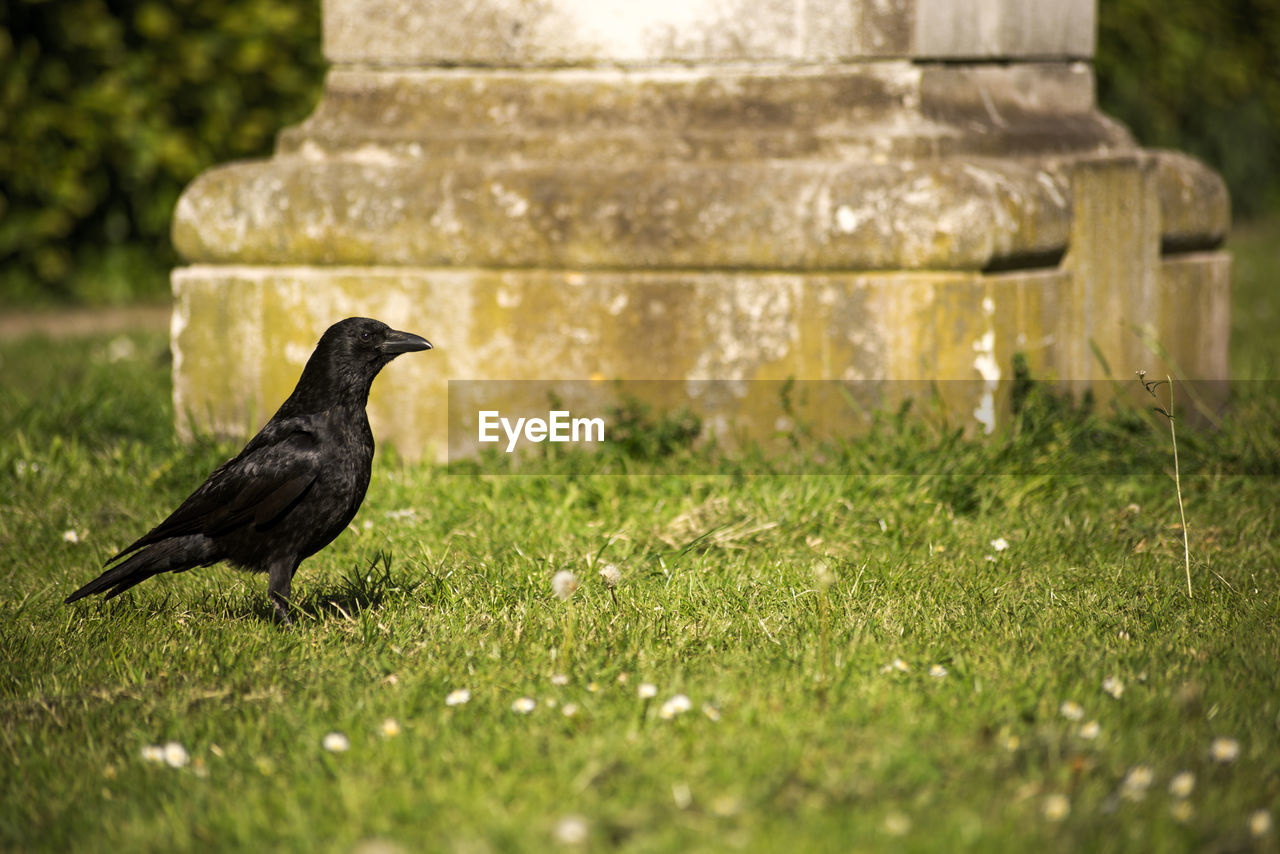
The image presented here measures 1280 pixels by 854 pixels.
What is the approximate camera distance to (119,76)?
8336mm

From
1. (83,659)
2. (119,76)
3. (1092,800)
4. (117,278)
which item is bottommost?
(117,278)

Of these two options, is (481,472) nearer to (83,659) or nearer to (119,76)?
(83,659)

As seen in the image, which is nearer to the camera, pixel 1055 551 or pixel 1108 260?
pixel 1055 551

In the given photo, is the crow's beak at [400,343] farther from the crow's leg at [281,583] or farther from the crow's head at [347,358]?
the crow's leg at [281,583]

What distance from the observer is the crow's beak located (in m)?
3.29

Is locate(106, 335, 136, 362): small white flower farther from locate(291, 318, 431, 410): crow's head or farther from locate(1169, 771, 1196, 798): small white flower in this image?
locate(1169, 771, 1196, 798): small white flower

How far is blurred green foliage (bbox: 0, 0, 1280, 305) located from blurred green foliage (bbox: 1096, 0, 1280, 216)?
769cm

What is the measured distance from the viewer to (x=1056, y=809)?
2.05 meters

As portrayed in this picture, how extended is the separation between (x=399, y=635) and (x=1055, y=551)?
5.63ft

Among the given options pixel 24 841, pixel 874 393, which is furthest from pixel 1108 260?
pixel 24 841

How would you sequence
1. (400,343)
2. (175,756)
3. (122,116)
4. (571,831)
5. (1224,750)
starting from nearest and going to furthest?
(571,831), (1224,750), (175,756), (400,343), (122,116)

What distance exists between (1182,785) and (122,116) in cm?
763

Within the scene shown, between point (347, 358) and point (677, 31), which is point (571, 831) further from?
point (677, 31)

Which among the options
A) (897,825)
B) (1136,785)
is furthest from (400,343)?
(1136,785)
